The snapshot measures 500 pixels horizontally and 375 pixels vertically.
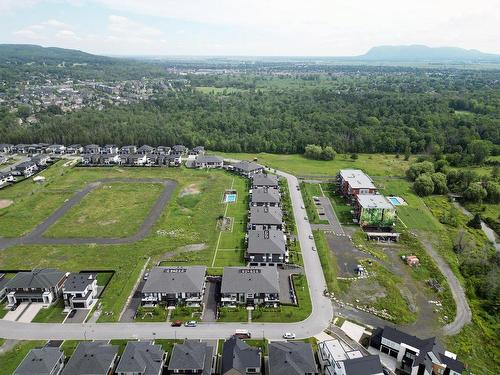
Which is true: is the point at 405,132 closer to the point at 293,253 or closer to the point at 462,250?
the point at 462,250

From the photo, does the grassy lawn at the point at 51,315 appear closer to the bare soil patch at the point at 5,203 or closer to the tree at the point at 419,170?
the bare soil patch at the point at 5,203

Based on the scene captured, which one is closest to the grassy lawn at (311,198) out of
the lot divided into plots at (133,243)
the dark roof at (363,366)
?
the lot divided into plots at (133,243)

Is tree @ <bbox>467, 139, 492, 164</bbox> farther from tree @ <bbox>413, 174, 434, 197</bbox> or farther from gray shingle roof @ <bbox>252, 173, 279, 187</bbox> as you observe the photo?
gray shingle roof @ <bbox>252, 173, 279, 187</bbox>

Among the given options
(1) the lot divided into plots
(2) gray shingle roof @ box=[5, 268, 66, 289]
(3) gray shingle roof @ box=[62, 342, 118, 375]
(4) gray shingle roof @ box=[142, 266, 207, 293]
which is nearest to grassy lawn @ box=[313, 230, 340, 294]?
(1) the lot divided into plots

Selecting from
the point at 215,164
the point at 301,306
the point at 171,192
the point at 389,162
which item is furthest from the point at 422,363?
the point at 389,162

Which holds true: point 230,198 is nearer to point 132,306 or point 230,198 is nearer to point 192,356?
point 132,306

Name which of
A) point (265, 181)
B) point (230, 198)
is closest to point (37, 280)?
point (230, 198)
